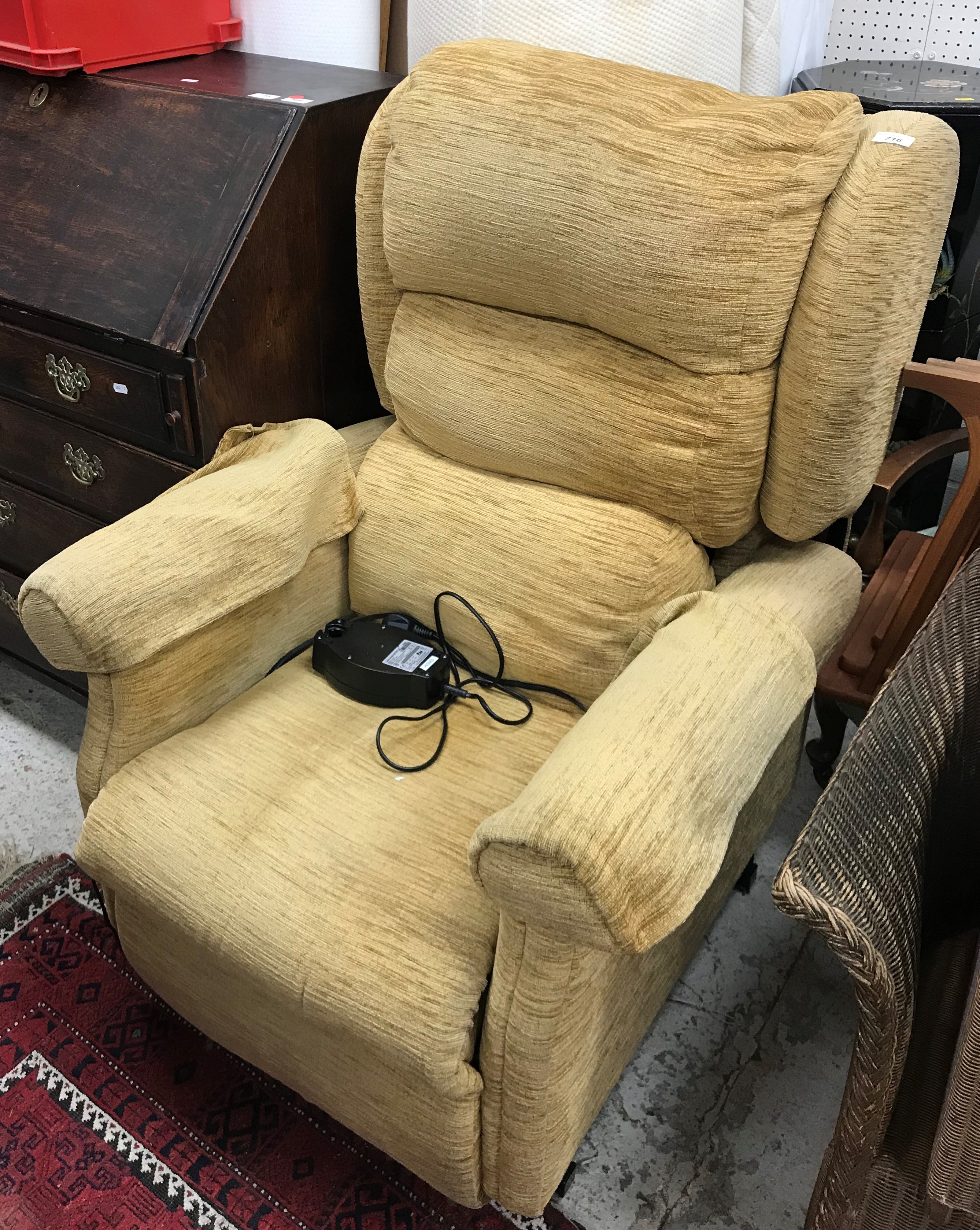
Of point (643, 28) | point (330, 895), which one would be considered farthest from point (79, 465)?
point (643, 28)

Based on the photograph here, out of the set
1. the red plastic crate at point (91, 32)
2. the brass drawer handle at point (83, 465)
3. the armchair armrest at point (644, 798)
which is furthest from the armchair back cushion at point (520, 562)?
the red plastic crate at point (91, 32)

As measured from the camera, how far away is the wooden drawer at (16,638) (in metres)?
1.61

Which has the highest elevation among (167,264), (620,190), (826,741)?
(620,190)

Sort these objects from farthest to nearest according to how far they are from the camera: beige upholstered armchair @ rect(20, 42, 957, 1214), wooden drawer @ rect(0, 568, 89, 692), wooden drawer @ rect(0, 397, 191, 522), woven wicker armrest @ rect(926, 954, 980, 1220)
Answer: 1. wooden drawer @ rect(0, 568, 89, 692)
2. wooden drawer @ rect(0, 397, 191, 522)
3. beige upholstered armchair @ rect(20, 42, 957, 1214)
4. woven wicker armrest @ rect(926, 954, 980, 1220)

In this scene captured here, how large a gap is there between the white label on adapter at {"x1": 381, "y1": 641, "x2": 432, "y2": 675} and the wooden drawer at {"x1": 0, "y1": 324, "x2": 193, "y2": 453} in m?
0.37

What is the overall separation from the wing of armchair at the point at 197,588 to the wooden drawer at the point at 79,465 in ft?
0.52

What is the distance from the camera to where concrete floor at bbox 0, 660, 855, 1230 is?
3.64 ft

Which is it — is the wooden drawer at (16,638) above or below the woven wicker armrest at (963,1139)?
below

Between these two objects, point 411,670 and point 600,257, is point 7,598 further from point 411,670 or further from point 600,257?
point 600,257

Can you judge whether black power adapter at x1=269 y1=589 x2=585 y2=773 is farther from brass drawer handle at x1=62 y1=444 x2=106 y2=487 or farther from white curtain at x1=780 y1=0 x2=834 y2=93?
white curtain at x1=780 y1=0 x2=834 y2=93

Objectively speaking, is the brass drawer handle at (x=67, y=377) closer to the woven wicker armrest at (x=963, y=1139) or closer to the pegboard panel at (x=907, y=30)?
the woven wicker armrest at (x=963, y=1139)

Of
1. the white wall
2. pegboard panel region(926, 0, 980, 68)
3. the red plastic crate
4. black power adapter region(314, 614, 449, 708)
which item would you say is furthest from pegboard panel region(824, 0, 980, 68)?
black power adapter region(314, 614, 449, 708)

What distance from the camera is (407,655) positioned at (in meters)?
1.23

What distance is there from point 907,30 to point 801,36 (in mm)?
302
